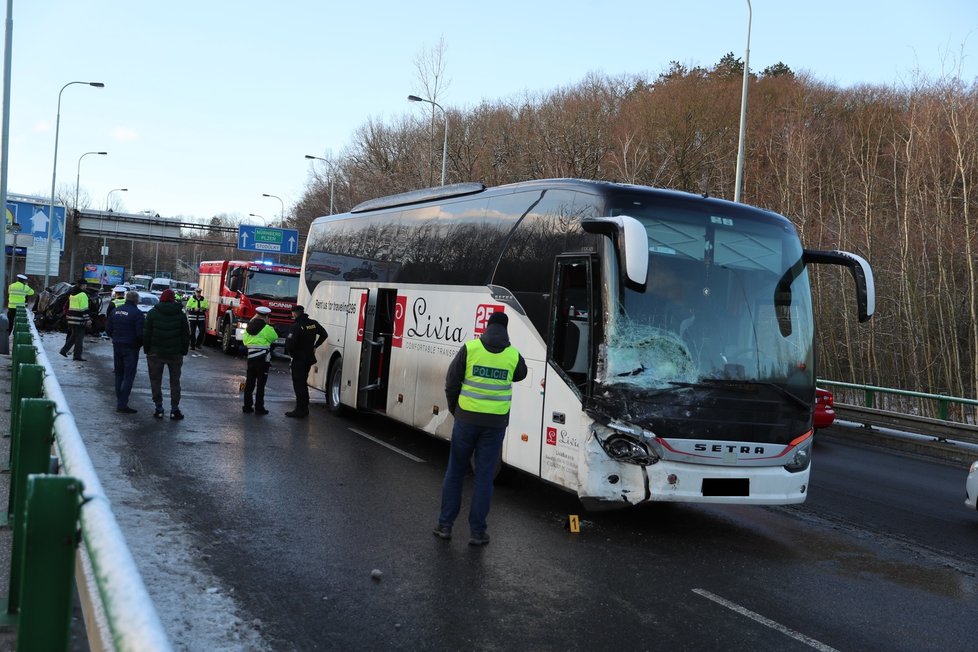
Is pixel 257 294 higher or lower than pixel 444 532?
higher

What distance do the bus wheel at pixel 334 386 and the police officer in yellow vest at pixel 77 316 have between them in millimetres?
7896

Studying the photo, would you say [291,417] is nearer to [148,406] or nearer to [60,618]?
[148,406]

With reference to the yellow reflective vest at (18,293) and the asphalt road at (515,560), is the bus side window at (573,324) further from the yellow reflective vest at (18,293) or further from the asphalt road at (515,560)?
the yellow reflective vest at (18,293)

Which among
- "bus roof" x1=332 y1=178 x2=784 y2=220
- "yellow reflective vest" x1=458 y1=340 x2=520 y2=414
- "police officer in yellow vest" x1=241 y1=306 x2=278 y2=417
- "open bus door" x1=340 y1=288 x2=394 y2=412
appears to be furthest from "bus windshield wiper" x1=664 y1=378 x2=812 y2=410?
"police officer in yellow vest" x1=241 y1=306 x2=278 y2=417

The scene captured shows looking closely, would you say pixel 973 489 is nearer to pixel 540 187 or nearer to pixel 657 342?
pixel 657 342

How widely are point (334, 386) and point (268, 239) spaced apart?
45.9 metres

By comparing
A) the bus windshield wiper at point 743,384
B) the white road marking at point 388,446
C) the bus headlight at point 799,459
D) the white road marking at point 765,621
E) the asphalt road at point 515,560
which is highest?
the bus windshield wiper at point 743,384

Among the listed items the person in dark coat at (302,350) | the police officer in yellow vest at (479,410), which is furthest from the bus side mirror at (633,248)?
the person in dark coat at (302,350)

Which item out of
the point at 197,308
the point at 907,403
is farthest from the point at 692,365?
the point at 197,308

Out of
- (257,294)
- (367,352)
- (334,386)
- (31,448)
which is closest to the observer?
(31,448)

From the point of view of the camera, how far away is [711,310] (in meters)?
8.11

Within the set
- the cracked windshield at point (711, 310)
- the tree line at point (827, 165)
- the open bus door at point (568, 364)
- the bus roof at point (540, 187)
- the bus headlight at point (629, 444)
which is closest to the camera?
the bus headlight at point (629, 444)

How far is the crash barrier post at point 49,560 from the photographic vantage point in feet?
9.07

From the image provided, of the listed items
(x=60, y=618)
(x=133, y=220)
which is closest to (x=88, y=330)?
(x=60, y=618)
